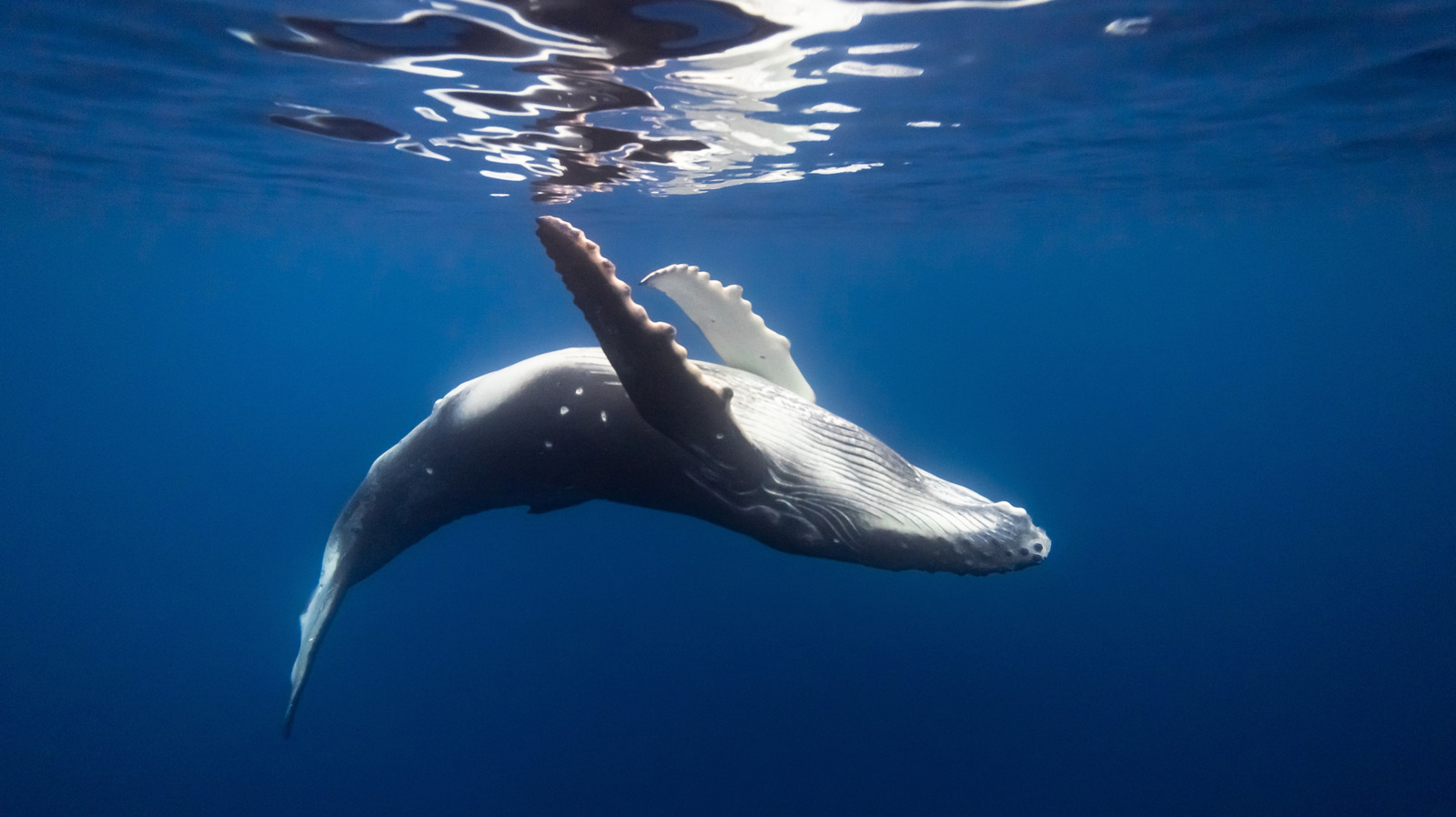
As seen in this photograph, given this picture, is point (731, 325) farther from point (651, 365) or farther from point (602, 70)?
point (602, 70)

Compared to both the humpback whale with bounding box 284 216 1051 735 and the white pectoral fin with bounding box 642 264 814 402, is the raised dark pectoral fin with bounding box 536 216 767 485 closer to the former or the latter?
the humpback whale with bounding box 284 216 1051 735

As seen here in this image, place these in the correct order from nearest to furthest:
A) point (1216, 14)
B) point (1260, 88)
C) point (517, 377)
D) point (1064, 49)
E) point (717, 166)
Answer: point (517, 377) → point (1216, 14) → point (1064, 49) → point (1260, 88) → point (717, 166)

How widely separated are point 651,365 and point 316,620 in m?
4.06

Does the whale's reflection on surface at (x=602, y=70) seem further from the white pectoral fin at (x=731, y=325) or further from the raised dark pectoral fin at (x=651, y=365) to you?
the raised dark pectoral fin at (x=651, y=365)

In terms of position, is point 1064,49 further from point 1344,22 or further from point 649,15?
point 649,15

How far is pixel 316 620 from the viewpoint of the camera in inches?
221

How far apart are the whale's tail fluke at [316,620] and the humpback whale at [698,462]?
0.07 ft

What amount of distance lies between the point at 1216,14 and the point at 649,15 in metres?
6.94

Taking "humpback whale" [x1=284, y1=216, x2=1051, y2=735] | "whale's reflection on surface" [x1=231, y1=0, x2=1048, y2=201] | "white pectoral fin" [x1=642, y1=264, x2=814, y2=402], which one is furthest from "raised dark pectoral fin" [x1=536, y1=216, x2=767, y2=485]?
"whale's reflection on surface" [x1=231, y1=0, x2=1048, y2=201]

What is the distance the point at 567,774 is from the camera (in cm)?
2342

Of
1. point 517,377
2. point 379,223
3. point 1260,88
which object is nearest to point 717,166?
point 1260,88

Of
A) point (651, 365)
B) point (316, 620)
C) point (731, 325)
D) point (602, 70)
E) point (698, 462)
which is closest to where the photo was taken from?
point (651, 365)

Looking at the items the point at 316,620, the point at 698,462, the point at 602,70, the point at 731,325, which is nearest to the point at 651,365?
the point at 698,462

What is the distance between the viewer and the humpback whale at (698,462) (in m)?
4.18
